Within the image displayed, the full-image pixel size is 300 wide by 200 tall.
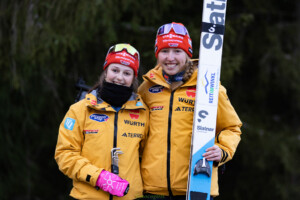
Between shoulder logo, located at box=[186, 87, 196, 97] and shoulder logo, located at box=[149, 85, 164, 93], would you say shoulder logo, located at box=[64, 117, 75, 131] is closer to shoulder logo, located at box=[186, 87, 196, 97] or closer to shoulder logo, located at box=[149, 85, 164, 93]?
shoulder logo, located at box=[149, 85, 164, 93]

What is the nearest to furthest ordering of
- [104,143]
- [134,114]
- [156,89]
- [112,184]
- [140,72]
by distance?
[112,184] → [104,143] → [134,114] → [156,89] → [140,72]

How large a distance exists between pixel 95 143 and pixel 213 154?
2.76ft

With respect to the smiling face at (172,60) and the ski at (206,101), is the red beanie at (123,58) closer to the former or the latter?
the smiling face at (172,60)

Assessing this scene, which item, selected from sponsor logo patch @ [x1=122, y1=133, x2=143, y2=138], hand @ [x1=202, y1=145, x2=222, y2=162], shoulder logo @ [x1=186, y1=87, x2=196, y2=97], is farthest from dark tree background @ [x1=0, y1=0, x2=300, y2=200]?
hand @ [x1=202, y1=145, x2=222, y2=162]

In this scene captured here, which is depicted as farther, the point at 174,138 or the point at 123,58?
the point at 123,58

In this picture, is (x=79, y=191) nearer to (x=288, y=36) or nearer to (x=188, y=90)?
(x=188, y=90)

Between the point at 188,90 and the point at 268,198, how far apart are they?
412 cm

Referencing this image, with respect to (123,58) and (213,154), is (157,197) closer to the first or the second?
(213,154)

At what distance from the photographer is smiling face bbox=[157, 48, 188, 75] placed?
289 cm

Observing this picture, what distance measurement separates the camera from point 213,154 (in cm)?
274

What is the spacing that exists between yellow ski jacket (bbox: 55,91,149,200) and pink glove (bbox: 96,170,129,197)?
0.27 ft

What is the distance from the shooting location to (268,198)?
6301mm

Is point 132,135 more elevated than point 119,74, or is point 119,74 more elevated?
point 119,74

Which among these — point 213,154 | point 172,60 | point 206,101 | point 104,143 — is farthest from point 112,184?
point 172,60
